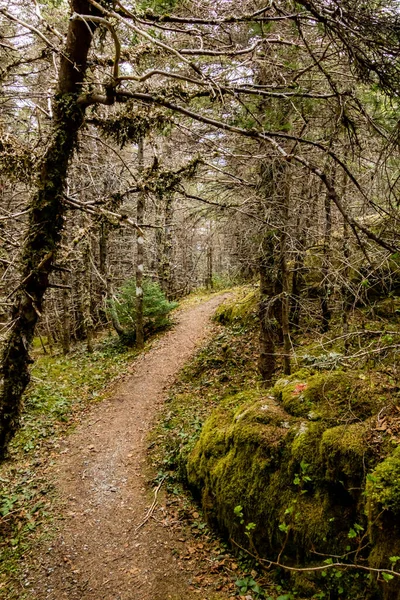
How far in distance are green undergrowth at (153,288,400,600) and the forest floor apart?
1.69 ft

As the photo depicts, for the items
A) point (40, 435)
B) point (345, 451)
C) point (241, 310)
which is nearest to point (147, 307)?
point (241, 310)

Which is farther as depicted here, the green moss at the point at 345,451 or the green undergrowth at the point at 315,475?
the green moss at the point at 345,451

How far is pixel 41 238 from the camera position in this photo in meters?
3.67

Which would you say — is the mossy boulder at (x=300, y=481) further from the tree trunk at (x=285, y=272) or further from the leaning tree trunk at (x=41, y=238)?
the leaning tree trunk at (x=41, y=238)

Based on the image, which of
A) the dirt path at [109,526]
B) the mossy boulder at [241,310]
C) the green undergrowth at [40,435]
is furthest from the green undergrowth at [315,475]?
the mossy boulder at [241,310]

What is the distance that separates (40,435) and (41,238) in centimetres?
618

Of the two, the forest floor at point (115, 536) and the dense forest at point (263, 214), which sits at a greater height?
the dense forest at point (263, 214)

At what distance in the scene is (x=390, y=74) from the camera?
2326 mm

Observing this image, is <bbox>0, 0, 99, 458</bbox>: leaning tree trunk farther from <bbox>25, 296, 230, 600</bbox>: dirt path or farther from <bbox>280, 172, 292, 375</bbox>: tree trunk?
<bbox>280, 172, 292, 375</bbox>: tree trunk

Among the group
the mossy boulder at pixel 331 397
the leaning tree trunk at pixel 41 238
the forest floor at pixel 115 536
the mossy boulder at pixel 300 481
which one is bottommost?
the forest floor at pixel 115 536

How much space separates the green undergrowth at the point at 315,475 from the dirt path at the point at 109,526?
2.68 ft

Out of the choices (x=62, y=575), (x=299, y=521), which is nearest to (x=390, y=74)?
(x=299, y=521)

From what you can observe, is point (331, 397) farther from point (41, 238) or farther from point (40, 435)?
point (40, 435)

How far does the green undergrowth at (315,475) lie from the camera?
331 cm
